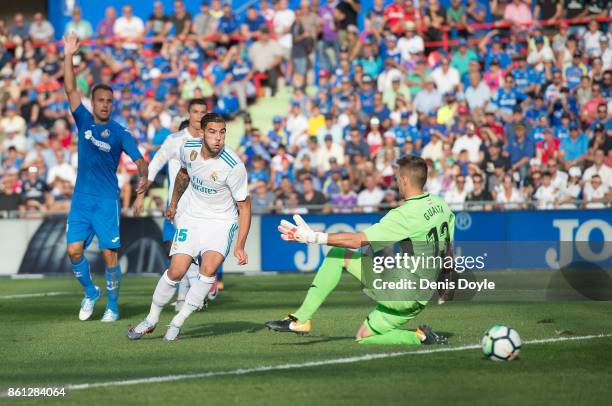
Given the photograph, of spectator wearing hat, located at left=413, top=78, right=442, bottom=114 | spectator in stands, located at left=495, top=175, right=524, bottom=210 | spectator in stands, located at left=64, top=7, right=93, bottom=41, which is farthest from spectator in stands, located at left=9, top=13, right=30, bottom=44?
spectator in stands, located at left=495, top=175, right=524, bottom=210

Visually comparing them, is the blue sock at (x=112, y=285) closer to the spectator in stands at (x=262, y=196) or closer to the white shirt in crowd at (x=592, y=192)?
the spectator in stands at (x=262, y=196)

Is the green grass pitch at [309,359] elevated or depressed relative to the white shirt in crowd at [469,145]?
depressed

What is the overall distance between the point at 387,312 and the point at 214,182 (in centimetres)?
211

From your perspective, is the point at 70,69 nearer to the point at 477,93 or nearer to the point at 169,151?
the point at 169,151

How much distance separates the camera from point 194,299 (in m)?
11.2

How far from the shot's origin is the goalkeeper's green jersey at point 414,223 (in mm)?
10062

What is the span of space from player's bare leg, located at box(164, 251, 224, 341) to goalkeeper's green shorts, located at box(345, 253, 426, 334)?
1.45 metres

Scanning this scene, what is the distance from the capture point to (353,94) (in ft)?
87.5

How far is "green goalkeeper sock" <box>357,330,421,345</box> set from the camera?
10.5 m

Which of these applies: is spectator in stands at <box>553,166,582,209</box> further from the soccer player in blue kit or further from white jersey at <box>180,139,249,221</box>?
white jersey at <box>180,139,249,221</box>

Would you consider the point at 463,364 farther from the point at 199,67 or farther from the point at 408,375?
the point at 199,67

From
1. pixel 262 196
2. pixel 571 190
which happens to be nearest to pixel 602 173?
pixel 571 190

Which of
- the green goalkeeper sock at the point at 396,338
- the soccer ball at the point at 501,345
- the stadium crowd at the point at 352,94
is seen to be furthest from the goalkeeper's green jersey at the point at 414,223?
the stadium crowd at the point at 352,94

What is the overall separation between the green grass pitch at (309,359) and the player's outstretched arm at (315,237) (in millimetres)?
944
